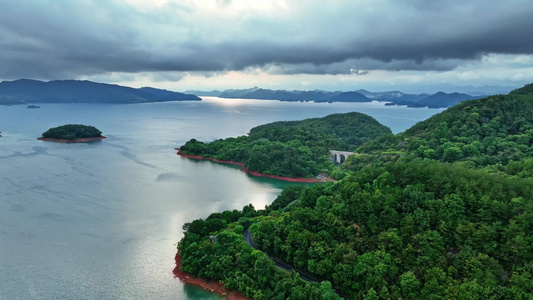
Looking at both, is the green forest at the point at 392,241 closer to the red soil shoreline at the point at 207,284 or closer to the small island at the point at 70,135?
the red soil shoreline at the point at 207,284

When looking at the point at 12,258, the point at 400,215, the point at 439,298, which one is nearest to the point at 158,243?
the point at 12,258

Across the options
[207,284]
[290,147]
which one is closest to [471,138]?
[290,147]

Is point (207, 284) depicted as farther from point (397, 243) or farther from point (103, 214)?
point (103, 214)

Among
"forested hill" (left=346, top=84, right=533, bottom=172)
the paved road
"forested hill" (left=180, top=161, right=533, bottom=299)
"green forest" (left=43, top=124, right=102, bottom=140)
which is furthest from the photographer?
"green forest" (left=43, top=124, right=102, bottom=140)

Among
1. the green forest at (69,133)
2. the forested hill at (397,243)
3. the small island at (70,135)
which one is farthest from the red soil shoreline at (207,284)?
the green forest at (69,133)

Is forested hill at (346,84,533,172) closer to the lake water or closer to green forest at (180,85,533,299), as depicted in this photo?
green forest at (180,85,533,299)

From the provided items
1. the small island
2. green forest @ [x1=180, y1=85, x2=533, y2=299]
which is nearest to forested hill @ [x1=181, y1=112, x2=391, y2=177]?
green forest @ [x1=180, y1=85, x2=533, y2=299]
